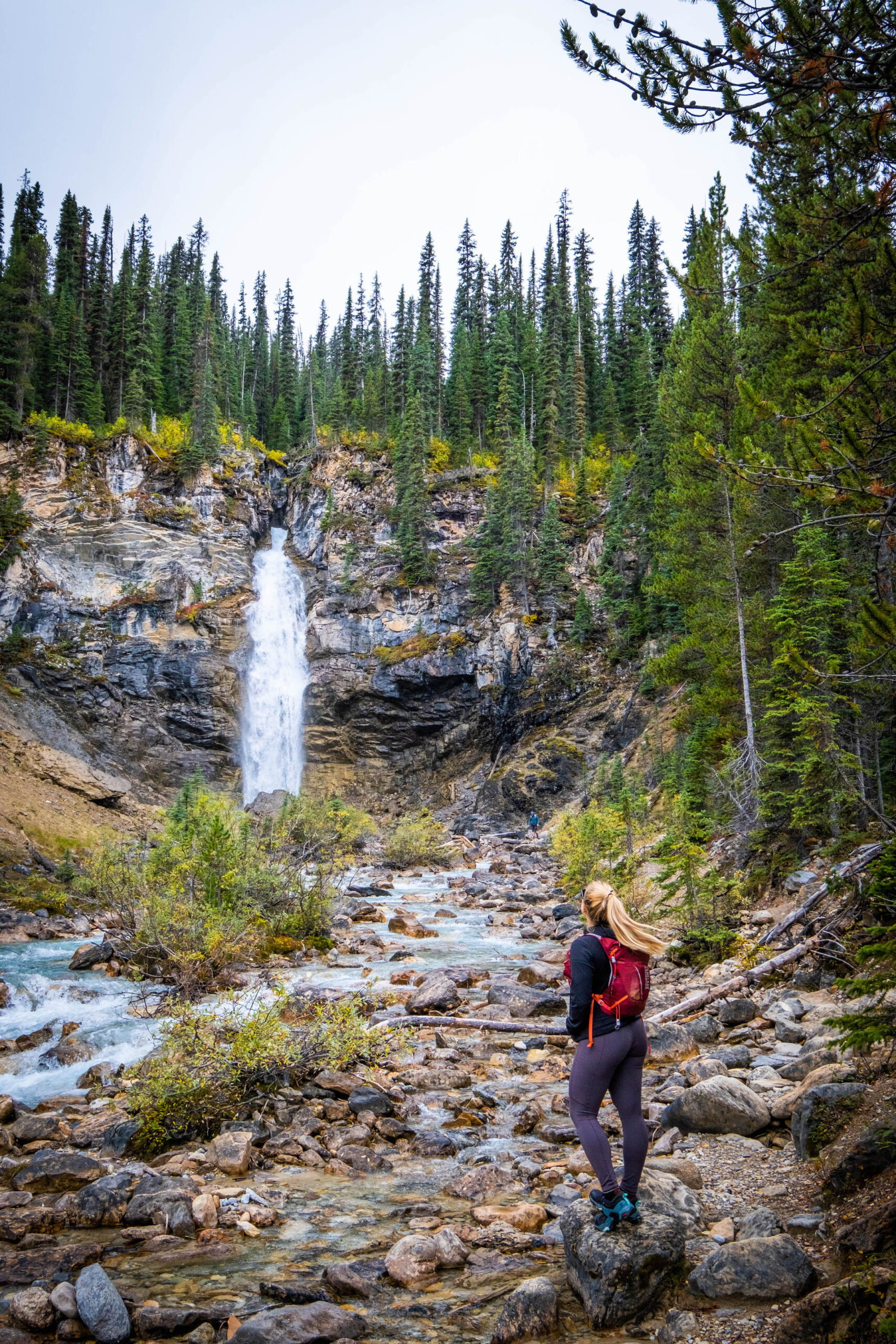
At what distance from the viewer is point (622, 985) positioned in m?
4.40

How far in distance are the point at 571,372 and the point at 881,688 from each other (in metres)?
49.9

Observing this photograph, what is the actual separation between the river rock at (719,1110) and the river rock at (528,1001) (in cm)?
494

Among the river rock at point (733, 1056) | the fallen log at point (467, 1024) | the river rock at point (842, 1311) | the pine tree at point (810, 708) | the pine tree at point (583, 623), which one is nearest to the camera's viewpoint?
the river rock at point (842, 1311)

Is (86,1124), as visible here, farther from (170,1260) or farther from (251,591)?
(251,591)

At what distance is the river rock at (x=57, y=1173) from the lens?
6336 mm

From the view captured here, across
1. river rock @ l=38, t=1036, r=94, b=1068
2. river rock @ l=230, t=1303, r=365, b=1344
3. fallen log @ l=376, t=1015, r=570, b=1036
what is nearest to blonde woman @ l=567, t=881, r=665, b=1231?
river rock @ l=230, t=1303, r=365, b=1344

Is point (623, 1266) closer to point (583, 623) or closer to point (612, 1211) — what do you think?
point (612, 1211)

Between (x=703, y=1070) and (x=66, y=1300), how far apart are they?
228 inches

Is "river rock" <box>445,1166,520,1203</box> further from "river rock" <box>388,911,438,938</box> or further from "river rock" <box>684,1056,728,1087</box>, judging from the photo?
"river rock" <box>388,911,438,938</box>

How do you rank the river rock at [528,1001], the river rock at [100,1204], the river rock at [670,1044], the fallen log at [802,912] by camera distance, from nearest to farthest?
the river rock at [100,1204]
the river rock at [670,1044]
the fallen log at [802,912]
the river rock at [528,1001]

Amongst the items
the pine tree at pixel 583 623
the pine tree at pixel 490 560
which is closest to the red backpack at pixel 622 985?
the pine tree at pixel 583 623

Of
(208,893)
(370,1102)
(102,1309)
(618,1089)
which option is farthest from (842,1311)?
(208,893)

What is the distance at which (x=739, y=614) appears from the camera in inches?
716

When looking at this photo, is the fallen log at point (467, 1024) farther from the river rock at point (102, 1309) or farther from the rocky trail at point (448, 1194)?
the river rock at point (102, 1309)
